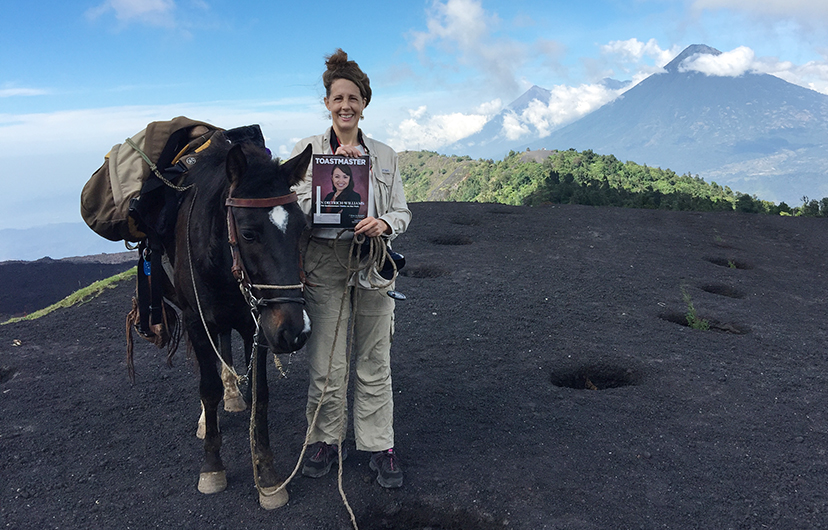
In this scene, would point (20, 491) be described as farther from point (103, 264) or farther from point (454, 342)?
point (103, 264)

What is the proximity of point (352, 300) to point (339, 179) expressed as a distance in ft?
2.72

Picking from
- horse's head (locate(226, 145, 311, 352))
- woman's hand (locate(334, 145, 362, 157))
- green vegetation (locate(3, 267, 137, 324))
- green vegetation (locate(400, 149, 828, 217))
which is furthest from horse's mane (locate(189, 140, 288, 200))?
green vegetation (locate(400, 149, 828, 217))

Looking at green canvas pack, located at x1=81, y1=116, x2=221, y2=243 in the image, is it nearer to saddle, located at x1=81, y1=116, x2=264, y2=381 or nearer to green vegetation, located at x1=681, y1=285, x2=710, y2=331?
saddle, located at x1=81, y1=116, x2=264, y2=381

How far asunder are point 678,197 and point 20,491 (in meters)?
16.8

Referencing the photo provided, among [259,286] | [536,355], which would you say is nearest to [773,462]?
[536,355]

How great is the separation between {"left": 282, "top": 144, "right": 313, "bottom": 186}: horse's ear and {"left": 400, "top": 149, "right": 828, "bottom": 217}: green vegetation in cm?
1336

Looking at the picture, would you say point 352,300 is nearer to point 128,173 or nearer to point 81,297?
point 128,173

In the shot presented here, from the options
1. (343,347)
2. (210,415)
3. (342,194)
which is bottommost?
(210,415)

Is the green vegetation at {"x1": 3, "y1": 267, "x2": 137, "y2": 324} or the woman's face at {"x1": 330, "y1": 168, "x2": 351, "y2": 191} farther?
the green vegetation at {"x1": 3, "y1": 267, "x2": 137, "y2": 324}

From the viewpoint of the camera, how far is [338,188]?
2.54 m

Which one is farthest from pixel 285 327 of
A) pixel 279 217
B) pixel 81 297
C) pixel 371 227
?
pixel 81 297

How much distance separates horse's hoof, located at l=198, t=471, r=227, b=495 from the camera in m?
3.08

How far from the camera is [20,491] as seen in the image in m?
3.13

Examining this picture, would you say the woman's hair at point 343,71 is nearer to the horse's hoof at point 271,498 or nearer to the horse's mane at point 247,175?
the horse's mane at point 247,175
